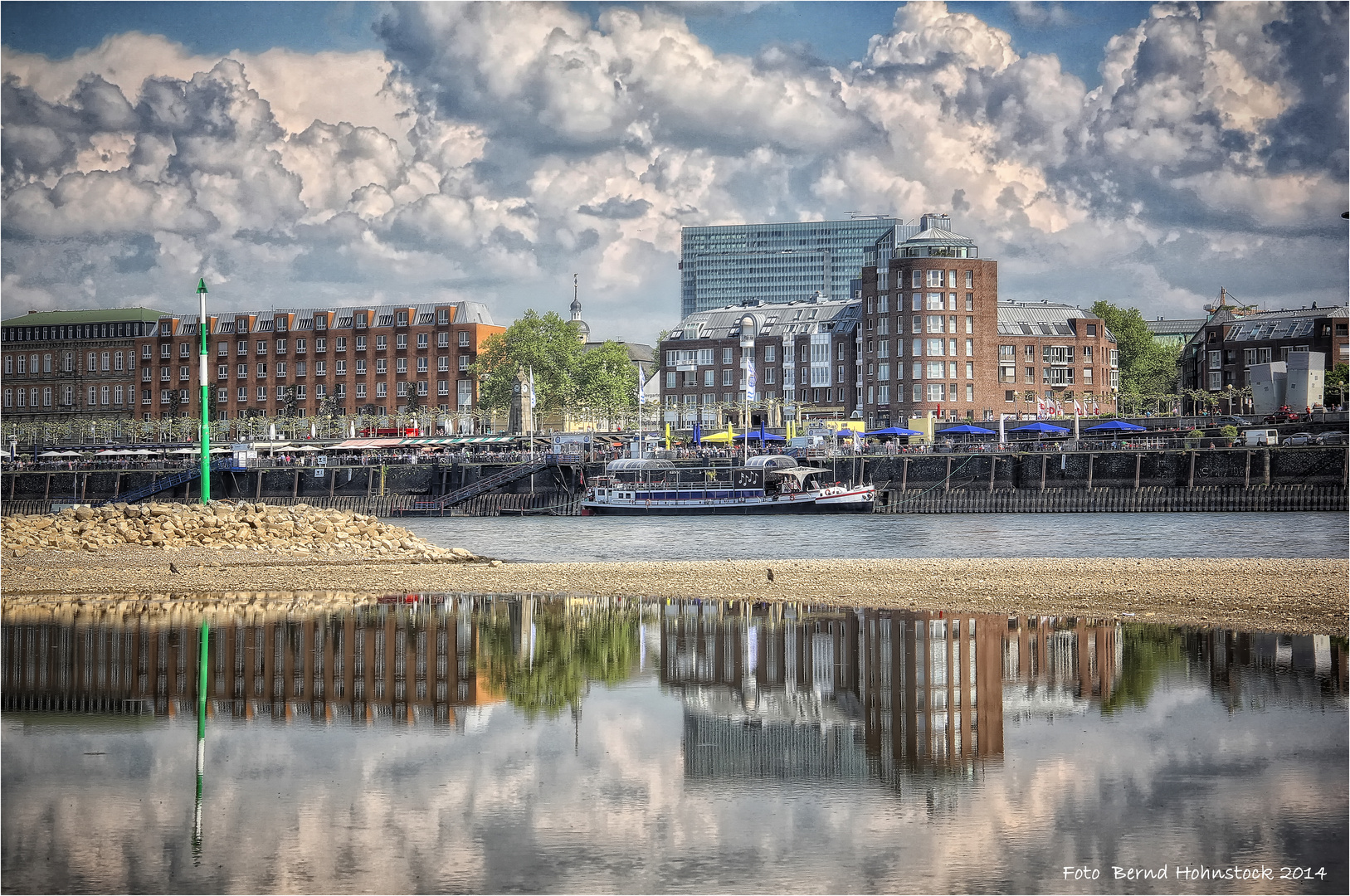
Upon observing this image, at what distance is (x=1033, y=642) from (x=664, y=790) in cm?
1145

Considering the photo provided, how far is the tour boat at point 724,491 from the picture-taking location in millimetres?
95562

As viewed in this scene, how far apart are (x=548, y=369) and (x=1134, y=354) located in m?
75.9

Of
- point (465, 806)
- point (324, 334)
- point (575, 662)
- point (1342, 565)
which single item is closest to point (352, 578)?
point (575, 662)

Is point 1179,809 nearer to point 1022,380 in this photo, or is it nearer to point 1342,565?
point 1342,565

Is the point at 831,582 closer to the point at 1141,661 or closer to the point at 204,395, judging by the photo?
the point at 1141,661

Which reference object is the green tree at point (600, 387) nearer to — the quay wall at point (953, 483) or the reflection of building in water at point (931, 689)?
the quay wall at point (953, 483)

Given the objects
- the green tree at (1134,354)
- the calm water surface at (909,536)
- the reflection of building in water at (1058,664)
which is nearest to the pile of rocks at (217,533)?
the calm water surface at (909,536)

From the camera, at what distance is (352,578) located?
38.9m

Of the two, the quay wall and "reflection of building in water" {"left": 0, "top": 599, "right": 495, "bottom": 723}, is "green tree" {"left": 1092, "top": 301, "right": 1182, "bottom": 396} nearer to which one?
the quay wall

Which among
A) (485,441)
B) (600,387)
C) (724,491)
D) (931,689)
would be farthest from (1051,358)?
(931,689)

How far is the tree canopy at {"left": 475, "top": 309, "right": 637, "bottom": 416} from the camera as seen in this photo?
16588 centimetres

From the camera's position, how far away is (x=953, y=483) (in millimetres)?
104062

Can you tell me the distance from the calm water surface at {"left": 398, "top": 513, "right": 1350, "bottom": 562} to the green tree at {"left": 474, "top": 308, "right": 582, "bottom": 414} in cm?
6991

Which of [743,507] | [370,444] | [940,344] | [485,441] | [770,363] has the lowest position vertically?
[743,507]
